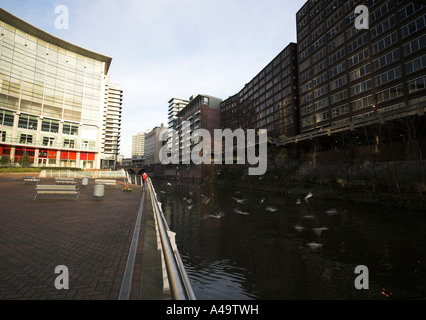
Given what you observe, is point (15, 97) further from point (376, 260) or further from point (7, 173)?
point (376, 260)

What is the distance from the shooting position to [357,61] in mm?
40156

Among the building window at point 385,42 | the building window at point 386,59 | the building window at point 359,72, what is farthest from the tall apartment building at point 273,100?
the building window at point 385,42

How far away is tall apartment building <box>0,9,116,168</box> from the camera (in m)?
48.7

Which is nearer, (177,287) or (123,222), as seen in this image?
(177,287)

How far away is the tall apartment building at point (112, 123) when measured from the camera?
343ft

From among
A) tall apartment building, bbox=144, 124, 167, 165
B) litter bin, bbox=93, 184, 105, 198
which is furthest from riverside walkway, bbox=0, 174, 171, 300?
tall apartment building, bbox=144, 124, 167, 165

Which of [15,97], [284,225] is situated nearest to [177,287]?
[284,225]

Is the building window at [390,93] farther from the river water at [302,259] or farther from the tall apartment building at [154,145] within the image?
the tall apartment building at [154,145]

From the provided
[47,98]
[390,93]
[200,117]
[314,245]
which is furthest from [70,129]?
[390,93]

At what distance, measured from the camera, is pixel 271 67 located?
69.3 m

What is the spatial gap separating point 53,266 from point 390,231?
42.0 feet
